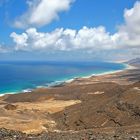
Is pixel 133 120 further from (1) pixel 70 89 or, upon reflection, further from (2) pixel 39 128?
(1) pixel 70 89

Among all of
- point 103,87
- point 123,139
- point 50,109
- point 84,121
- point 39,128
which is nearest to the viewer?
point 123,139

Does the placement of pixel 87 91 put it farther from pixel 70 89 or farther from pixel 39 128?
pixel 39 128

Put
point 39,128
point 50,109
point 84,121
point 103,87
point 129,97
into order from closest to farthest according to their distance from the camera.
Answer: point 39,128, point 84,121, point 129,97, point 50,109, point 103,87

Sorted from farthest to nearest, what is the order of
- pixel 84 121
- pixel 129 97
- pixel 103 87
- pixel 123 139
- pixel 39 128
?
pixel 103 87, pixel 129 97, pixel 84 121, pixel 39 128, pixel 123 139

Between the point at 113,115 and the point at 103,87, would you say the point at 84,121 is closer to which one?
the point at 113,115

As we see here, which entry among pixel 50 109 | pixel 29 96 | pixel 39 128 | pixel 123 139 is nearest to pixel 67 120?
pixel 39 128

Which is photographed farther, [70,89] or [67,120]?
[70,89]

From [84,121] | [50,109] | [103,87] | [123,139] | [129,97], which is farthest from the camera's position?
[103,87]

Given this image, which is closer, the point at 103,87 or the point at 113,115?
the point at 113,115

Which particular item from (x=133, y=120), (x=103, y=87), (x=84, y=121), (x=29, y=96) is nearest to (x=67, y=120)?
(x=84, y=121)
